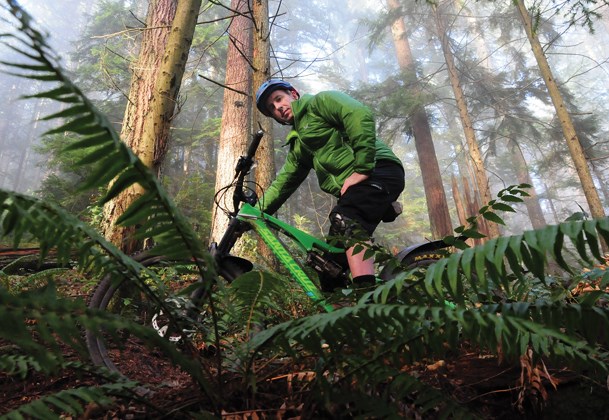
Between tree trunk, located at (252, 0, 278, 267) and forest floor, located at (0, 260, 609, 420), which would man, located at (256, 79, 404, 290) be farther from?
tree trunk, located at (252, 0, 278, 267)

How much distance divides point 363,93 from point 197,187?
890 centimetres

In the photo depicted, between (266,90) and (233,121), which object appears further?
(233,121)

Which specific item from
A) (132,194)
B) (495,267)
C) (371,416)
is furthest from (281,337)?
(132,194)

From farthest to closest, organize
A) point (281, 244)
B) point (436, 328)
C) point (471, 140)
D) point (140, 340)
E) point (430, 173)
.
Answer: point (430, 173) < point (471, 140) < point (281, 244) < point (140, 340) < point (436, 328)

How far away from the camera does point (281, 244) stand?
3.07 meters

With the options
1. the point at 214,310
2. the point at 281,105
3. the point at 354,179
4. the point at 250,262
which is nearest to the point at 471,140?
the point at 281,105

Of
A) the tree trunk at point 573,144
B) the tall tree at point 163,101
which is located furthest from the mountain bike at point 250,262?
the tree trunk at point 573,144

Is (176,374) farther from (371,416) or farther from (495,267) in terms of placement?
(495,267)

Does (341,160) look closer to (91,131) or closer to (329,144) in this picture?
(329,144)

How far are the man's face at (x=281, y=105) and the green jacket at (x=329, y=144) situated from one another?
12cm

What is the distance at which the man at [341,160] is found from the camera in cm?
285

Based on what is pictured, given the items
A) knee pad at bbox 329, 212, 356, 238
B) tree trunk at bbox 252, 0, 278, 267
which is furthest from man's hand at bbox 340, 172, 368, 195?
tree trunk at bbox 252, 0, 278, 267

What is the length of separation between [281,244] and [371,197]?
2.68 feet

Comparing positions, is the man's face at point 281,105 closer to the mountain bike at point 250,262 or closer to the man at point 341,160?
the man at point 341,160
